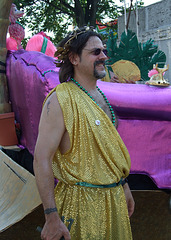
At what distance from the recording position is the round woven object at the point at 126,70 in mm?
2617

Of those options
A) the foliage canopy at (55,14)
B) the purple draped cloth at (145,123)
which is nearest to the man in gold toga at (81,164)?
the purple draped cloth at (145,123)

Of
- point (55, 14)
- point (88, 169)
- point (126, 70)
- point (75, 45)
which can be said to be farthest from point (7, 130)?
point (55, 14)

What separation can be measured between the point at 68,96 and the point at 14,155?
1.65 metres

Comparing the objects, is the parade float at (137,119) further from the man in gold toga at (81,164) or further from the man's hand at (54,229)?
the man's hand at (54,229)

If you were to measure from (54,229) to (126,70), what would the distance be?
4.96 feet

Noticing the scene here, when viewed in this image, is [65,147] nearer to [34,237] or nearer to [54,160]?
[54,160]

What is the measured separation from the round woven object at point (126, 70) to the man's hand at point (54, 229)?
146 centimetres

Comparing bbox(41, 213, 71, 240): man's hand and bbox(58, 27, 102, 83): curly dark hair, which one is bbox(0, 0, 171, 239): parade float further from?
bbox(41, 213, 71, 240): man's hand

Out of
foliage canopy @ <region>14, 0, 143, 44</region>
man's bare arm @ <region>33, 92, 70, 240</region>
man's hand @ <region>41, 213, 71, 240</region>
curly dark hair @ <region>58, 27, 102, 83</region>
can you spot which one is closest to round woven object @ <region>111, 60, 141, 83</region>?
curly dark hair @ <region>58, 27, 102, 83</region>

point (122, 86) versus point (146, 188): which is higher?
point (122, 86)

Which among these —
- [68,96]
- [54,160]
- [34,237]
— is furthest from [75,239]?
[34,237]

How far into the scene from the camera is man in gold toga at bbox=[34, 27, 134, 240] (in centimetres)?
151

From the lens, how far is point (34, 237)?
2.33m

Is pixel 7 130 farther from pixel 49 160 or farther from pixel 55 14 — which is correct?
pixel 55 14
